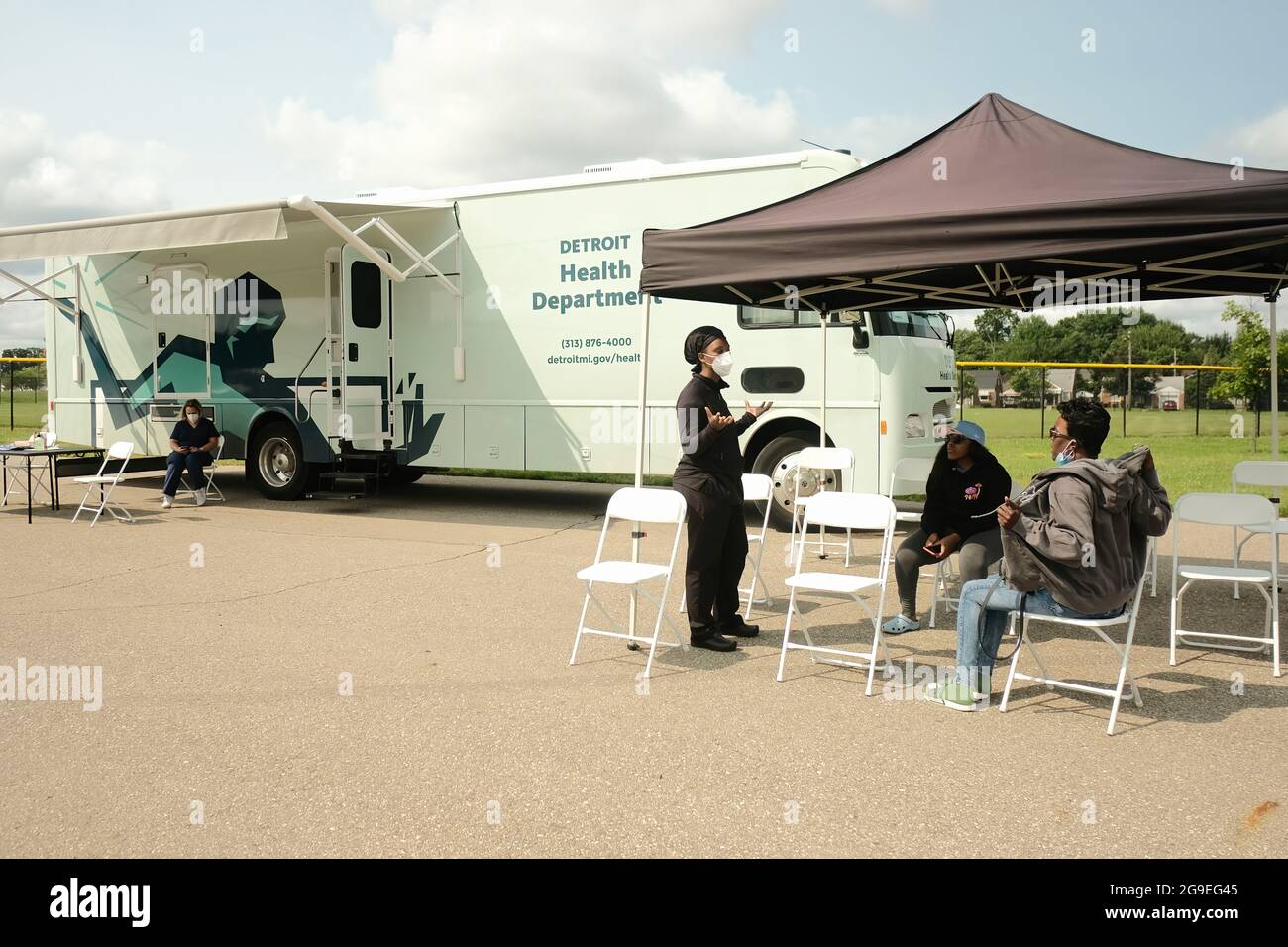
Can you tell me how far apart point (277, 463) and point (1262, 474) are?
33.2 ft

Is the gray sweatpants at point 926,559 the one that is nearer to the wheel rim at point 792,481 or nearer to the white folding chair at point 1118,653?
the white folding chair at point 1118,653

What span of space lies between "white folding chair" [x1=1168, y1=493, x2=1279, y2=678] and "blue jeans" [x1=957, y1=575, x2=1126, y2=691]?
44.2 inches

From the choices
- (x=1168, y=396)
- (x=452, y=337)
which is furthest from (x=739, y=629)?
(x=1168, y=396)

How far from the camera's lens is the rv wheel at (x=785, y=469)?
1000 cm

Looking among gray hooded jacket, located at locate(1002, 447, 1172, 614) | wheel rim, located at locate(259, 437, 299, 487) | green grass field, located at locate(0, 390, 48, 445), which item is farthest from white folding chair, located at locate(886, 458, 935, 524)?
green grass field, located at locate(0, 390, 48, 445)

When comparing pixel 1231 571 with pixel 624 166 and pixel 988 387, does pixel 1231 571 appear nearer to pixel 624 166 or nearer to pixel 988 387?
pixel 624 166

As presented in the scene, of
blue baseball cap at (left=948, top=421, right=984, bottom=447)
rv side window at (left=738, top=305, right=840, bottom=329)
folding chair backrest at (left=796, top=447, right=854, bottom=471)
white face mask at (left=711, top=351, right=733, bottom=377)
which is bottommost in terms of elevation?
folding chair backrest at (left=796, top=447, right=854, bottom=471)

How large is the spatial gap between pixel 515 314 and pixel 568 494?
3.20 meters

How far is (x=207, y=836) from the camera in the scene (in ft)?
11.5

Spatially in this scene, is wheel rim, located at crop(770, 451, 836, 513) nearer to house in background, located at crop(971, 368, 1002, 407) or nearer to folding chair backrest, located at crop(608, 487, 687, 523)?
folding chair backrest, located at crop(608, 487, 687, 523)

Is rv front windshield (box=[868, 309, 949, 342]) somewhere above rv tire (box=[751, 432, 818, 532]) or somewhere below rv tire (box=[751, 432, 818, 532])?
above

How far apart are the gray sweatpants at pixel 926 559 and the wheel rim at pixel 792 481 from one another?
336 centimetres

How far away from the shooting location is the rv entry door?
11898 mm
